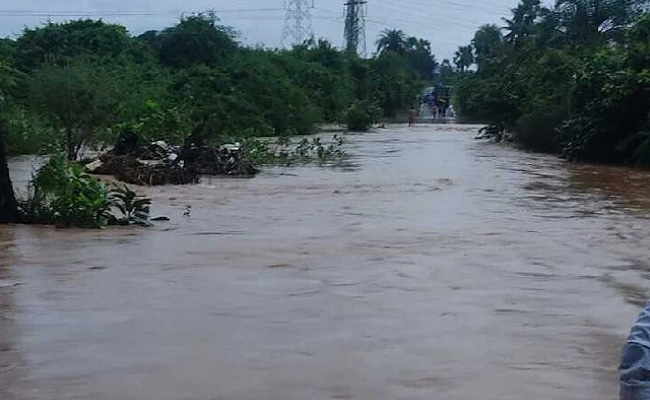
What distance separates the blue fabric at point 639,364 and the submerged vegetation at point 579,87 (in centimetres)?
2493

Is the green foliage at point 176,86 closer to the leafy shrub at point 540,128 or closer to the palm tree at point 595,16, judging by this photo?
the leafy shrub at point 540,128

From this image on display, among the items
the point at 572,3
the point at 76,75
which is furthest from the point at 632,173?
the point at 572,3

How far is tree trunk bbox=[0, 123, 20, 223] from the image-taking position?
13023mm

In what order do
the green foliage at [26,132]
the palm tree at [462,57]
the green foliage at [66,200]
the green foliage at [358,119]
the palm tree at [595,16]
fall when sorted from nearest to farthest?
1. the green foliage at [66,200]
2. the green foliage at [26,132]
3. the palm tree at [595,16]
4. the green foliage at [358,119]
5. the palm tree at [462,57]

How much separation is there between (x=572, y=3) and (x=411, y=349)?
4364 cm

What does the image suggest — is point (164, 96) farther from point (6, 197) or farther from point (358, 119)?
point (6, 197)

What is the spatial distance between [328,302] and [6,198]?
6391 millimetres

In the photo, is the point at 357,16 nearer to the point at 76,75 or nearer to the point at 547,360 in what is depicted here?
the point at 76,75

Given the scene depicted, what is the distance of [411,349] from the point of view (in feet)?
22.2

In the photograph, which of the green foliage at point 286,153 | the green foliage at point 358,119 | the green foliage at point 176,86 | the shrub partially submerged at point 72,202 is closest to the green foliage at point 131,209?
the shrub partially submerged at point 72,202

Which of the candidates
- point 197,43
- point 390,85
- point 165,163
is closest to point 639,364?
point 165,163

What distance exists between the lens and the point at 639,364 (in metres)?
2.52

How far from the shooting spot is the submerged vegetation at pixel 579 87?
2756 centimetres

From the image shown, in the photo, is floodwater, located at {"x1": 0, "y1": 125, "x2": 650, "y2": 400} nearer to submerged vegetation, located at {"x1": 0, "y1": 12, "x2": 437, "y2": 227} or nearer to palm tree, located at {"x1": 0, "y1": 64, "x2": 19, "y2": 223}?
palm tree, located at {"x1": 0, "y1": 64, "x2": 19, "y2": 223}
